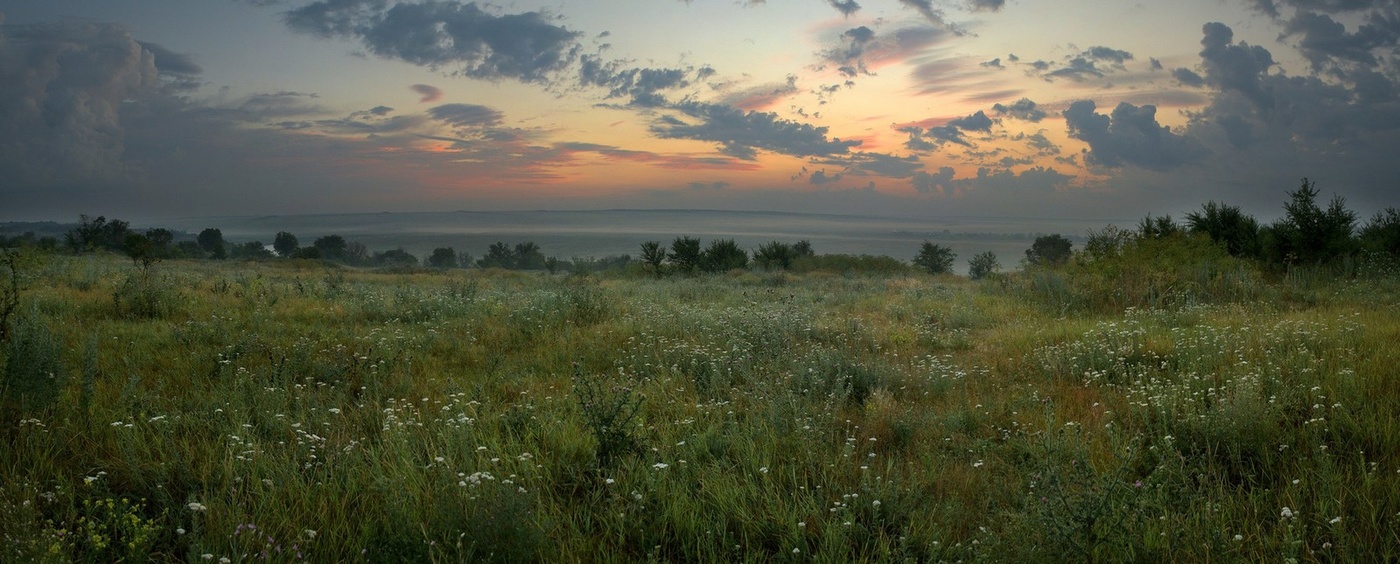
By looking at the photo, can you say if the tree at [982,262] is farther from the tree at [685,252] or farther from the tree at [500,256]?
the tree at [500,256]

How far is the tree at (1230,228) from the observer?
21.7m

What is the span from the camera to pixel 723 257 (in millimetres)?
40656

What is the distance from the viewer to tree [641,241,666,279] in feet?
118

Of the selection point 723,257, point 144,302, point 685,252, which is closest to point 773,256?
point 723,257

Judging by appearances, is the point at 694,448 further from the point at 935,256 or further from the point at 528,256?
the point at 528,256

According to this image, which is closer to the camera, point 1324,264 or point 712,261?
point 1324,264

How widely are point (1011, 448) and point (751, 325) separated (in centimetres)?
481

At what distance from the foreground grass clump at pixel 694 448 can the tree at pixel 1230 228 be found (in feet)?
50.1

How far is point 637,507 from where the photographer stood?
3891 millimetres

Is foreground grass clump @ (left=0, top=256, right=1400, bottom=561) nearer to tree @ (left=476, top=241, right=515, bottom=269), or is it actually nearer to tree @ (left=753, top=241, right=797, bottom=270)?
tree @ (left=753, top=241, right=797, bottom=270)

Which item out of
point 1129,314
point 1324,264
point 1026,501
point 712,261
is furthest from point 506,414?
point 712,261

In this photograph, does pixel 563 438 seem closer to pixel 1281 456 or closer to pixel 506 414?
pixel 506 414

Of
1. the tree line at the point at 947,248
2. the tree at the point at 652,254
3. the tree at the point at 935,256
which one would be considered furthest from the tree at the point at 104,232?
the tree at the point at 935,256

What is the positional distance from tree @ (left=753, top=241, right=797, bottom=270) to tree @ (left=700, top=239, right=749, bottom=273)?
949 millimetres
